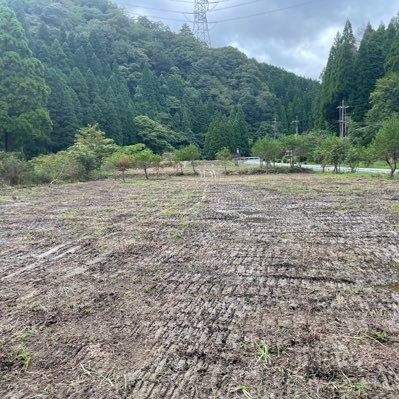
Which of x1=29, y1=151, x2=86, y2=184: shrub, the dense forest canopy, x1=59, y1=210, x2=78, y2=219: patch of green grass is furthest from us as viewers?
the dense forest canopy

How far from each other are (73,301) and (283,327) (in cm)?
176

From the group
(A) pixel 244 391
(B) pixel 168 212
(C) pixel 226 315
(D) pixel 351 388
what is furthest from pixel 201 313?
(B) pixel 168 212

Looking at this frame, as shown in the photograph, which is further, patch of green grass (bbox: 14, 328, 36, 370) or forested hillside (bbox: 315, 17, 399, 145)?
forested hillside (bbox: 315, 17, 399, 145)

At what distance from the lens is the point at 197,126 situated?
50.0m

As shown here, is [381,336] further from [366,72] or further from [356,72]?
[356,72]

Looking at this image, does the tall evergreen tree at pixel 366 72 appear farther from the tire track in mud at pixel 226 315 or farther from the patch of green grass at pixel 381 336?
the patch of green grass at pixel 381 336

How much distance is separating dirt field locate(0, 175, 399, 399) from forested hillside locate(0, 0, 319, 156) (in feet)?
65.4

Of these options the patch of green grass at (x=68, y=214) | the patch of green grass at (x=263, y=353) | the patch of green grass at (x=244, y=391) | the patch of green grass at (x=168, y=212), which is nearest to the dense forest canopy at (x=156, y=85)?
the patch of green grass at (x=68, y=214)

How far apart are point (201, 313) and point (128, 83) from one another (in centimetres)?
5519

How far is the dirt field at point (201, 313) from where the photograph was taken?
200cm

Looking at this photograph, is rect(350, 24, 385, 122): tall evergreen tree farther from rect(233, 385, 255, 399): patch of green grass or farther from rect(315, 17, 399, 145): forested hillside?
rect(233, 385, 255, 399): patch of green grass

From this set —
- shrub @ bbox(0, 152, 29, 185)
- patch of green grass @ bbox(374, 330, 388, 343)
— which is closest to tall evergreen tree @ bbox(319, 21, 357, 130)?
shrub @ bbox(0, 152, 29, 185)

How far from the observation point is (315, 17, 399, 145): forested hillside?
3782 cm

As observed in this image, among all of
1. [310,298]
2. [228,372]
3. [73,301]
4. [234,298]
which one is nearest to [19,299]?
[73,301]
